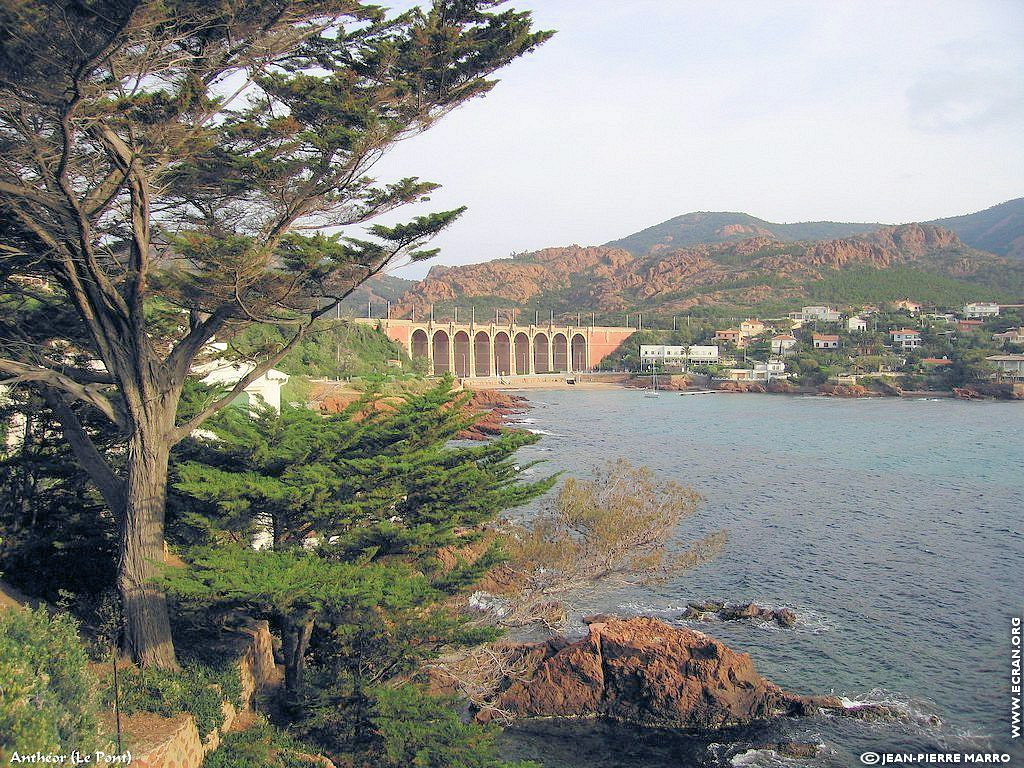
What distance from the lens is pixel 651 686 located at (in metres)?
11.5

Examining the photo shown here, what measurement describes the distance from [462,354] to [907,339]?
50122mm

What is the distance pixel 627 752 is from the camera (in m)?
10.5

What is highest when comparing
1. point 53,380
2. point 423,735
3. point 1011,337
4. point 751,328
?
point 751,328

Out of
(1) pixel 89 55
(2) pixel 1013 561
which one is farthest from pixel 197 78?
(2) pixel 1013 561

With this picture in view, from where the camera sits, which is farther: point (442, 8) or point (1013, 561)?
point (1013, 561)

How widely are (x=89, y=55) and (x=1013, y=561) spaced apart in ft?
66.5

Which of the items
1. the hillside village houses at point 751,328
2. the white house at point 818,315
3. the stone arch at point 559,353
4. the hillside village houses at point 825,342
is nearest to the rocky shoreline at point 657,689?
the hillside village houses at point 825,342

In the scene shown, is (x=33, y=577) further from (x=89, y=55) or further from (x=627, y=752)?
(x=627, y=752)

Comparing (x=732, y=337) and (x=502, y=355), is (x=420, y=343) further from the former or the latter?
(x=732, y=337)

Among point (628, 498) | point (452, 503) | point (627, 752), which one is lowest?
point (627, 752)

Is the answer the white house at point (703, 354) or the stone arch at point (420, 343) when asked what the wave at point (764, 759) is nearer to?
the stone arch at point (420, 343)

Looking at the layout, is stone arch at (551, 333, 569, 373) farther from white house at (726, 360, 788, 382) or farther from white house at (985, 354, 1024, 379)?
white house at (985, 354, 1024, 379)

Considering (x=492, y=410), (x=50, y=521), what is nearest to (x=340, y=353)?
(x=492, y=410)

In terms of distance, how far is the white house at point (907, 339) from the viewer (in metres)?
81.9
